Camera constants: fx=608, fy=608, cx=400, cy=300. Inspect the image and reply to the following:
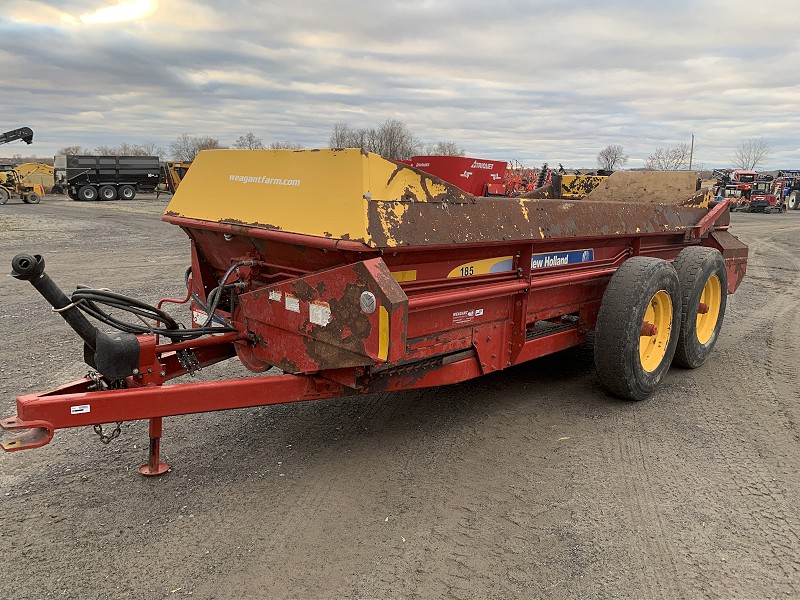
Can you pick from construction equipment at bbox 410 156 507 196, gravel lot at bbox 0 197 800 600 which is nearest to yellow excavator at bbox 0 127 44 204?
gravel lot at bbox 0 197 800 600

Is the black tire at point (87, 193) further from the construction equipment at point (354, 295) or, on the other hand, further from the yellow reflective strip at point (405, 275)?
the yellow reflective strip at point (405, 275)

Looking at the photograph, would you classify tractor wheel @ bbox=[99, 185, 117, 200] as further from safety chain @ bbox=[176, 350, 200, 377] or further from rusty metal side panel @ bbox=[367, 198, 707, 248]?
rusty metal side panel @ bbox=[367, 198, 707, 248]

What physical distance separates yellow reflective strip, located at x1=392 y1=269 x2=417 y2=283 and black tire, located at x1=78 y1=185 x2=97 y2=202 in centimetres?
3364

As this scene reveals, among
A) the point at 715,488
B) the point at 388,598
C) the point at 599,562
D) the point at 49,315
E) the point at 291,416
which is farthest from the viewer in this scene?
the point at 49,315

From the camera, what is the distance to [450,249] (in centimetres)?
328

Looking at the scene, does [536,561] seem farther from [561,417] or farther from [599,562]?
[561,417]

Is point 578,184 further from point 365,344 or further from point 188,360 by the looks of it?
point 188,360

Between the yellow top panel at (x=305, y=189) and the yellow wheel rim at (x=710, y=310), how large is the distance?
136 inches

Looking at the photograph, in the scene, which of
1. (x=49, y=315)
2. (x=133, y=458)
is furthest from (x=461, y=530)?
(x=49, y=315)

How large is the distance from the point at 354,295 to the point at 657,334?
2870 millimetres

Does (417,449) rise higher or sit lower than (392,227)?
lower

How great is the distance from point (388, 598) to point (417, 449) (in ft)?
4.21

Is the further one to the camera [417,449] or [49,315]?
[49,315]

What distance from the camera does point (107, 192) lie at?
108 ft
